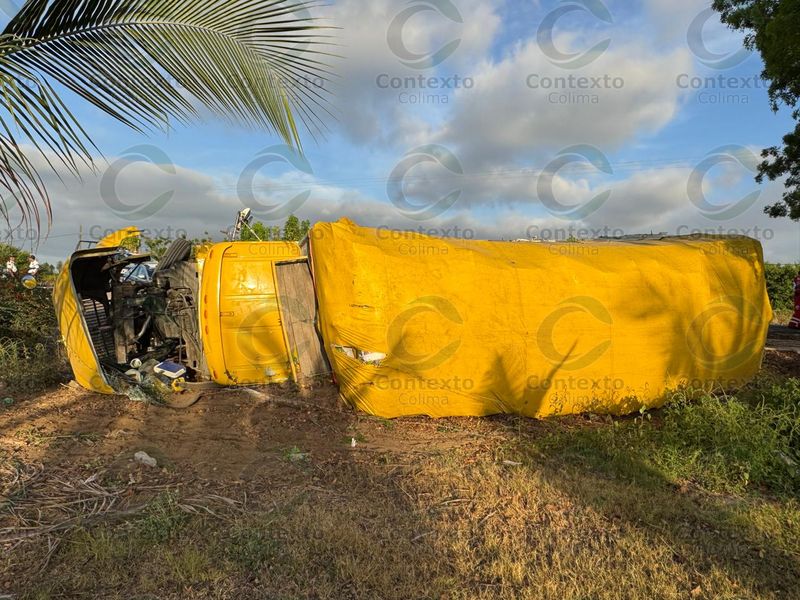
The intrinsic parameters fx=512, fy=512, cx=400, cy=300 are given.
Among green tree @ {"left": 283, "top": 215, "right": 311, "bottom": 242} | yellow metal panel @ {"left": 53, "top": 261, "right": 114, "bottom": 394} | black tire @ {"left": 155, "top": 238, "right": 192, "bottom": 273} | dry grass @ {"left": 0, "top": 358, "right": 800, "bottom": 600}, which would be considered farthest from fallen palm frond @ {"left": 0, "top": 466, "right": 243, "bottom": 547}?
green tree @ {"left": 283, "top": 215, "right": 311, "bottom": 242}

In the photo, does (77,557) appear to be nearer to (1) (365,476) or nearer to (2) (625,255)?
(1) (365,476)

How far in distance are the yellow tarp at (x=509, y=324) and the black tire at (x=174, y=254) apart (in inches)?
116

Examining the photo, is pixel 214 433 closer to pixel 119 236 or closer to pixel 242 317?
pixel 242 317

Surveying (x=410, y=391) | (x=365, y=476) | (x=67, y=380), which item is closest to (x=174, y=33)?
(x=365, y=476)

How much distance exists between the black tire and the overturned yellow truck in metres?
0.92

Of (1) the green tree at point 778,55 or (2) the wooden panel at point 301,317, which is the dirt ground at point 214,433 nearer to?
(2) the wooden panel at point 301,317

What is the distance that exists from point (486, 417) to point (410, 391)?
3.27 ft

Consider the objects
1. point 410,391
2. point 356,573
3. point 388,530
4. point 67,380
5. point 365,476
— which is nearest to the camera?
point 356,573

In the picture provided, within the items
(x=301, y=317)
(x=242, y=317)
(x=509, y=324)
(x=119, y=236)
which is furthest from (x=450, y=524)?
(x=119, y=236)

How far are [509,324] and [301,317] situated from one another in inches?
109

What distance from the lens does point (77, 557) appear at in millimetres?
2979

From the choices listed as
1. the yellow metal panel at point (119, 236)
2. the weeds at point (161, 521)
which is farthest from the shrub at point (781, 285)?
the weeds at point (161, 521)

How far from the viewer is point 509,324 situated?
544cm

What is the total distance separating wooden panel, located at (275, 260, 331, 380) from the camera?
6656 mm
